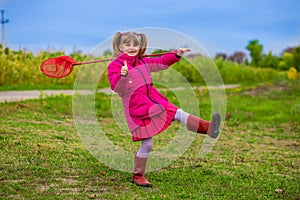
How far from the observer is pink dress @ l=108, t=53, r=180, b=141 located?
14.8 feet

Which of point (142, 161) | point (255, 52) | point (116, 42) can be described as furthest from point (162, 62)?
point (255, 52)

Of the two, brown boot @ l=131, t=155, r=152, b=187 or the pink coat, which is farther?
brown boot @ l=131, t=155, r=152, b=187

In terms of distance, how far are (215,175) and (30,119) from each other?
4.23 m

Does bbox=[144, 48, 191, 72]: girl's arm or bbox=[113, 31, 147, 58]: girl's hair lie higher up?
bbox=[113, 31, 147, 58]: girl's hair

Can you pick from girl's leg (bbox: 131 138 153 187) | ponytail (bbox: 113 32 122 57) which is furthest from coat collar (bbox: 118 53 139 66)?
girl's leg (bbox: 131 138 153 187)

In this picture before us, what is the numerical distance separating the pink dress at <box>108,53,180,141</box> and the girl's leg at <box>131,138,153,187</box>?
0.12m

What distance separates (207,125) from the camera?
4.48 m

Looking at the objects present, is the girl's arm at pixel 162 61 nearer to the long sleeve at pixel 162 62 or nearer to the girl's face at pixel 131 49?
the long sleeve at pixel 162 62

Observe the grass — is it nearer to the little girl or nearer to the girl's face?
the little girl

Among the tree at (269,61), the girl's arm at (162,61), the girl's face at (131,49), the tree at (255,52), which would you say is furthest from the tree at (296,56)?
the girl's face at (131,49)

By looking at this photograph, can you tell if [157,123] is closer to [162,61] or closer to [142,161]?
[142,161]

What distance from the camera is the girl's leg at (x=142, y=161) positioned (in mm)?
4699

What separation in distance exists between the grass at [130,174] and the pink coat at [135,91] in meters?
0.71

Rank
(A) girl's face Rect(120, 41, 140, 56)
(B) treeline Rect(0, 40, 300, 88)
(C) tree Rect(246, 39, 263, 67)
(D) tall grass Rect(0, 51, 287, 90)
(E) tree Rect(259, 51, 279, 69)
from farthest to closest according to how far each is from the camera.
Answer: (C) tree Rect(246, 39, 263, 67) < (E) tree Rect(259, 51, 279, 69) < (B) treeline Rect(0, 40, 300, 88) < (D) tall grass Rect(0, 51, 287, 90) < (A) girl's face Rect(120, 41, 140, 56)
